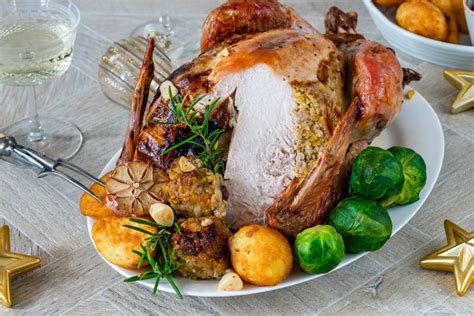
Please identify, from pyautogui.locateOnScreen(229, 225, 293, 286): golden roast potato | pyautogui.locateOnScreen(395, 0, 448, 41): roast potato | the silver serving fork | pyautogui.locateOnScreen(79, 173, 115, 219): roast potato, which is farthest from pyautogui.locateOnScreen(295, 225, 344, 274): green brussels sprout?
pyautogui.locateOnScreen(395, 0, 448, 41): roast potato

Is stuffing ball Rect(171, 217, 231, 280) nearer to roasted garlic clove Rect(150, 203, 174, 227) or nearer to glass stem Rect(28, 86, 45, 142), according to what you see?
roasted garlic clove Rect(150, 203, 174, 227)

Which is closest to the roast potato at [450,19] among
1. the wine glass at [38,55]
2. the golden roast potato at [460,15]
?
the golden roast potato at [460,15]

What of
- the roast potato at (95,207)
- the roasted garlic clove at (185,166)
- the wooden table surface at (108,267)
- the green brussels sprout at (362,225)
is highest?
the roasted garlic clove at (185,166)

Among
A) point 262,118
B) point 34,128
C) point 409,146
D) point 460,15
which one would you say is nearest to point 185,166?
point 262,118

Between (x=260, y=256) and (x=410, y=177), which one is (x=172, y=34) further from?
(x=260, y=256)

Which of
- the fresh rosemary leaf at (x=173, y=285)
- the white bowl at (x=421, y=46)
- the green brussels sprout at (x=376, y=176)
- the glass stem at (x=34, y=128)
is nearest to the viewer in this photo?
the fresh rosemary leaf at (x=173, y=285)

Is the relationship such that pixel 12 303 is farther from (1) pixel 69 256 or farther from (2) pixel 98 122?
(2) pixel 98 122

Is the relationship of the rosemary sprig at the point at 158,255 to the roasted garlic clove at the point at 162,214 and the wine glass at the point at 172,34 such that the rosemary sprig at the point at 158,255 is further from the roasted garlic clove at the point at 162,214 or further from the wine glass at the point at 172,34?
the wine glass at the point at 172,34

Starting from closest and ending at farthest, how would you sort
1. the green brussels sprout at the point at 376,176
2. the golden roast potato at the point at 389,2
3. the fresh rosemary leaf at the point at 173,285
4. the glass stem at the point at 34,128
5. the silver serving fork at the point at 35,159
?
the fresh rosemary leaf at the point at 173,285 < the green brussels sprout at the point at 376,176 < the silver serving fork at the point at 35,159 < the glass stem at the point at 34,128 < the golden roast potato at the point at 389,2
